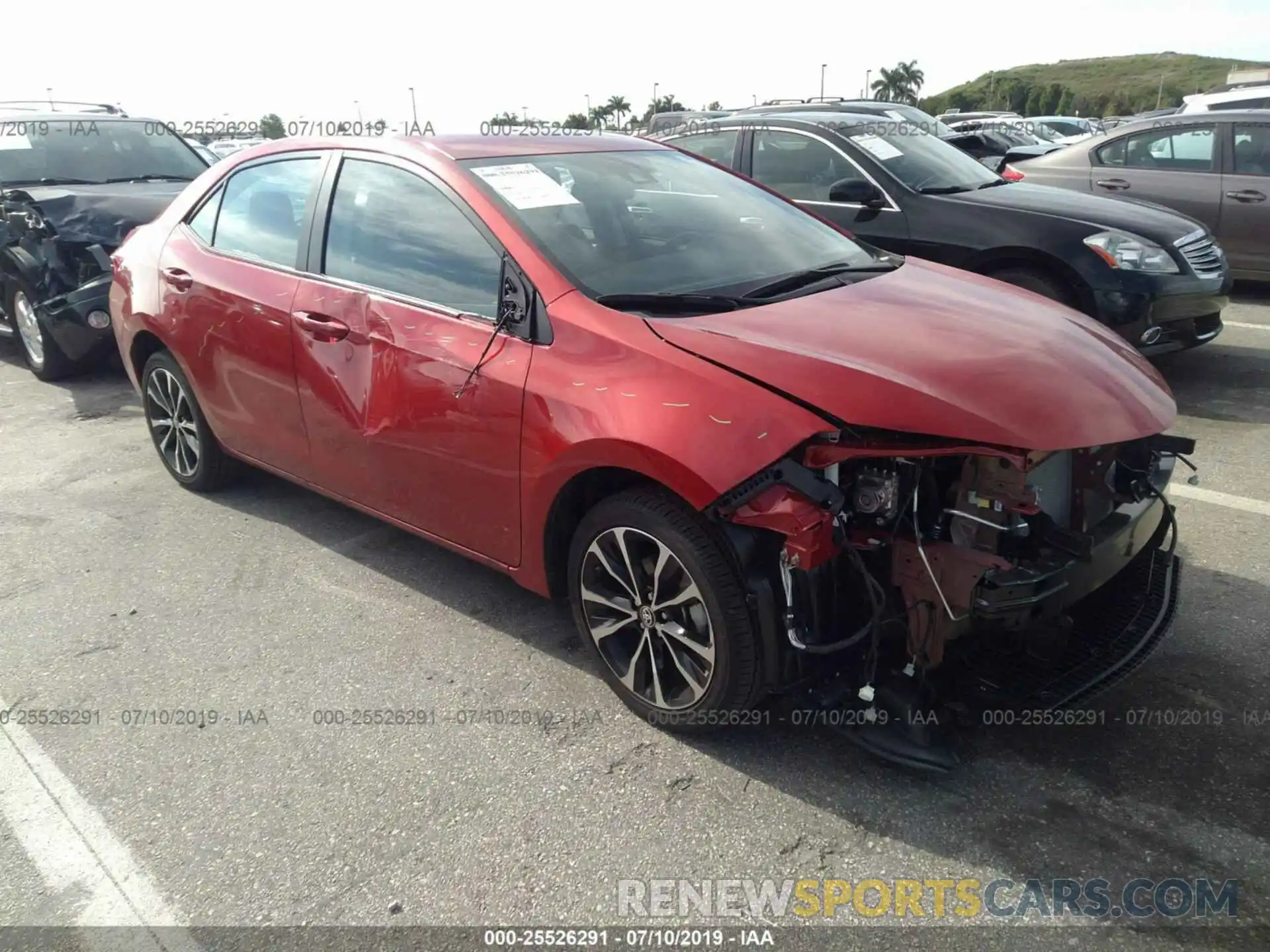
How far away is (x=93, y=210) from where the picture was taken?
22.5ft

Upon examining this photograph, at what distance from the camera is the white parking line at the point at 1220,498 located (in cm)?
423

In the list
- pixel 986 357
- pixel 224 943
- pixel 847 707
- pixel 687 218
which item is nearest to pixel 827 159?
pixel 687 218

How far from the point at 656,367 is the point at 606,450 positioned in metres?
0.27

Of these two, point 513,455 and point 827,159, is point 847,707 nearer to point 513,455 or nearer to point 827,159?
point 513,455

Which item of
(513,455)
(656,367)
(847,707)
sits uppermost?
(656,367)

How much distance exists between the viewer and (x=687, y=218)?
11.5 ft

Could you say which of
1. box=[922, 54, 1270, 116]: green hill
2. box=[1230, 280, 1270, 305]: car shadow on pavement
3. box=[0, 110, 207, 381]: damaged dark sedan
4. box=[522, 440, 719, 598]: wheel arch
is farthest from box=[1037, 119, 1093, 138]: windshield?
box=[922, 54, 1270, 116]: green hill

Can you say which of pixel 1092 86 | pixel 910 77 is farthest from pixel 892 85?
pixel 1092 86

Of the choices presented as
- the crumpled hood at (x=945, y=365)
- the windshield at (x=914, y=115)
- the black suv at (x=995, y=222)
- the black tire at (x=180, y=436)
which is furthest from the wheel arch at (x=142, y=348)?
the windshield at (x=914, y=115)

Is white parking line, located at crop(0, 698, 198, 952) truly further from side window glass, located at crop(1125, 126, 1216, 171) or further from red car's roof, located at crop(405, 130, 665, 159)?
side window glass, located at crop(1125, 126, 1216, 171)

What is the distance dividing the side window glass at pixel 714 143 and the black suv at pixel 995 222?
14 mm

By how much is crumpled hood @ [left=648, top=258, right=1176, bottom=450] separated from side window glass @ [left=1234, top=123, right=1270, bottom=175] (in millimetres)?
6400

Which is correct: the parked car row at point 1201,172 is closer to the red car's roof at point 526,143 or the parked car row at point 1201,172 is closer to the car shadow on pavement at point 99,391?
the red car's roof at point 526,143

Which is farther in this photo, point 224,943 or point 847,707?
point 847,707
